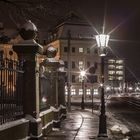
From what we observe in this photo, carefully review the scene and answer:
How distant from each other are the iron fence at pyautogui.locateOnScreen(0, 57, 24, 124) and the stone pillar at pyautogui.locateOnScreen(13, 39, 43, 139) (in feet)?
0.80

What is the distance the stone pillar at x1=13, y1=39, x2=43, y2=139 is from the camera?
14.8 metres

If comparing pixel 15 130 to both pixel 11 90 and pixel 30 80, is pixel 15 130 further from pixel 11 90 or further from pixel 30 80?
pixel 30 80

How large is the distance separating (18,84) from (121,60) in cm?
15440

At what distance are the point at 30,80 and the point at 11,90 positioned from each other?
5.26 feet

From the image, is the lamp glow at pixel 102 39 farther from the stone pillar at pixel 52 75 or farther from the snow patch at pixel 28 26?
the snow patch at pixel 28 26

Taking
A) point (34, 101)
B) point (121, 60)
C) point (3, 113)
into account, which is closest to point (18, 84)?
point (34, 101)

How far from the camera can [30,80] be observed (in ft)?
49.4

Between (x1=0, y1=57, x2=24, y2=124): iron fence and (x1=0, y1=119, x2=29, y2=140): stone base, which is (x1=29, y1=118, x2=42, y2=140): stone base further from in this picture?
(x1=0, y1=57, x2=24, y2=124): iron fence

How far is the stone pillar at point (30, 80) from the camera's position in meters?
14.8

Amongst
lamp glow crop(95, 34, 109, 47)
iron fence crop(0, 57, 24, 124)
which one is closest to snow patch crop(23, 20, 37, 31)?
iron fence crop(0, 57, 24, 124)

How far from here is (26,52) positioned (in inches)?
585

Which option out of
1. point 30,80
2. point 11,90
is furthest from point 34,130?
point 11,90

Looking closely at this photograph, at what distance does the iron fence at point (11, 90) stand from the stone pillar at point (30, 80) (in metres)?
0.24

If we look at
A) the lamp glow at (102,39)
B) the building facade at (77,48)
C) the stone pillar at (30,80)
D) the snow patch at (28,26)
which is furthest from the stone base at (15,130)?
the building facade at (77,48)
